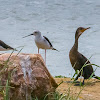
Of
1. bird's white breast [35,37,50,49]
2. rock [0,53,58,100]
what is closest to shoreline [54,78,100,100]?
rock [0,53,58,100]

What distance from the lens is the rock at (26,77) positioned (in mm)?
4977

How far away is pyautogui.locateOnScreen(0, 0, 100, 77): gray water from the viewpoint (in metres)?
11.3

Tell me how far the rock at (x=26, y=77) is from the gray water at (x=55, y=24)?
435 cm

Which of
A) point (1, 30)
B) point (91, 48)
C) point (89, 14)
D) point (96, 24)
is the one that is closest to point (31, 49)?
point (91, 48)

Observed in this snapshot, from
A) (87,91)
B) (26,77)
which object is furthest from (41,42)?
(26,77)

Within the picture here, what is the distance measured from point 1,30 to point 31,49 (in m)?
2.80

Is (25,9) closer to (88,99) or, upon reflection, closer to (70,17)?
(70,17)

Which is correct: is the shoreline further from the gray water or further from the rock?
the gray water

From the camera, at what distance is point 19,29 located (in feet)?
47.7

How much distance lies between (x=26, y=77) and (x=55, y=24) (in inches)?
410

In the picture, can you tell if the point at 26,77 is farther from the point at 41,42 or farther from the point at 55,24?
the point at 55,24

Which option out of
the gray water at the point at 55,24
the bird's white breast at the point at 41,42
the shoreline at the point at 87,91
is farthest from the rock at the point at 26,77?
the bird's white breast at the point at 41,42

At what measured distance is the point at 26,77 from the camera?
5074 millimetres

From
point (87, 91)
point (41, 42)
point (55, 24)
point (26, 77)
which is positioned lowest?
point (87, 91)
